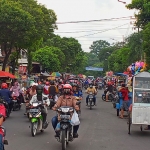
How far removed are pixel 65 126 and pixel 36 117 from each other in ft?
9.15

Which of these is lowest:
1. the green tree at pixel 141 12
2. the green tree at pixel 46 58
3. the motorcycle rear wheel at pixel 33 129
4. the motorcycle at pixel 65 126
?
the motorcycle rear wheel at pixel 33 129

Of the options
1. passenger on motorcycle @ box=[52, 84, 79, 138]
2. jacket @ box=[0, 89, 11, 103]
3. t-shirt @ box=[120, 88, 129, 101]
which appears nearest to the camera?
passenger on motorcycle @ box=[52, 84, 79, 138]

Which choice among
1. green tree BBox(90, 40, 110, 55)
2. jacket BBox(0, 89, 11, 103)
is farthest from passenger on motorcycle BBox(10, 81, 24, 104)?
green tree BBox(90, 40, 110, 55)

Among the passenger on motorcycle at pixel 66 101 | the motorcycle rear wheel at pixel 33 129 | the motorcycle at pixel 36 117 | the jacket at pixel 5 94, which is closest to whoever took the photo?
the passenger on motorcycle at pixel 66 101

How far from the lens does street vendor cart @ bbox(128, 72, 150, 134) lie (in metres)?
12.6

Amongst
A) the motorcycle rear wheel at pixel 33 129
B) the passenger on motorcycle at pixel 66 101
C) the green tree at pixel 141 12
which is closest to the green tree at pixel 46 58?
the green tree at pixel 141 12

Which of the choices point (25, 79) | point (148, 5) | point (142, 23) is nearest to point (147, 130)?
point (148, 5)

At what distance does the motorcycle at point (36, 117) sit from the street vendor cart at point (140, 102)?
3.06 metres

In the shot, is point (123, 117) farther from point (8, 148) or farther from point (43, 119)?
point (8, 148)

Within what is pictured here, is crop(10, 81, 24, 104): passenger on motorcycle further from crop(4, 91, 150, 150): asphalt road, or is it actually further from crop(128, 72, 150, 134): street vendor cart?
crop(128, 72, 150, 134): street vendor cart

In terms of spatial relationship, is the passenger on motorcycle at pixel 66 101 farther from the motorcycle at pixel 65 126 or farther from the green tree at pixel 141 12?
the green tree at pixel 141 12

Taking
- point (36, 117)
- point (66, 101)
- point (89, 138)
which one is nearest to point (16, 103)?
point (36, 117)

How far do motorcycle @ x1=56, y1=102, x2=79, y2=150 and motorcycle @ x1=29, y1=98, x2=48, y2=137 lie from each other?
8.05ft

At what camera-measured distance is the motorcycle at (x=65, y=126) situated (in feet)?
31.1
